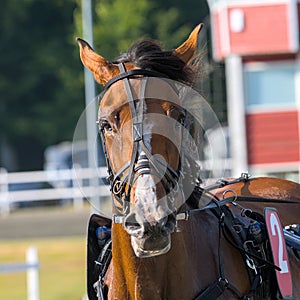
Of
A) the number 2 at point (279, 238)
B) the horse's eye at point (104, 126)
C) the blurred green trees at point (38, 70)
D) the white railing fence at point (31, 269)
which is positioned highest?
the blurred green trees at point (38, 70)

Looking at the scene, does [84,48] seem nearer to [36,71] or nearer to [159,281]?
[159,281]

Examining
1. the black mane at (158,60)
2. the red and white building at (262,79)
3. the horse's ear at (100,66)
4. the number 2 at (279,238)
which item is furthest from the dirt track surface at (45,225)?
the black mane at (158,60)

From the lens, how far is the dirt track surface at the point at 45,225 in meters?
24.0

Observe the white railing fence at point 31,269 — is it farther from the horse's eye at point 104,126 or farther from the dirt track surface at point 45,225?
the dirt track surface at point 45,225

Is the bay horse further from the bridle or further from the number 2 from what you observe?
the number 2

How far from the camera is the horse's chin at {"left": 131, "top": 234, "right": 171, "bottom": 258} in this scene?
3.70m

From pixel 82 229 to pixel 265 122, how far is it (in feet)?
19.0

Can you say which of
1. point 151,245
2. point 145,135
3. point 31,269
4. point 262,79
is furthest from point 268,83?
point 151,245

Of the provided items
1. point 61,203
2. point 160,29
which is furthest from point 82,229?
point 160,29

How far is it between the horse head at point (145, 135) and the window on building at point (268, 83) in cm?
1663

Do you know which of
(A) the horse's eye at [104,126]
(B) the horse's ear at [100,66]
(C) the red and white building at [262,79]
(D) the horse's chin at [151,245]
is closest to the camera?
(D) the horse's chin at [151,245]

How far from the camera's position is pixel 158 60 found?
4168mm

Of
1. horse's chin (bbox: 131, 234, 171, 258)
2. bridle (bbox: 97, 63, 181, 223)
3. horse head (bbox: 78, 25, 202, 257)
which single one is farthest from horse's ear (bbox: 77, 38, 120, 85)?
horse's chin (bbox: 131, 234, 171, 258)

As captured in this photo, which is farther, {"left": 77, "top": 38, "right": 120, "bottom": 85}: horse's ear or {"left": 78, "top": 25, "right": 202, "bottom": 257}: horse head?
{"left": 77, "top": 38, "right": 120, "bottom": 85}: horse's ear
